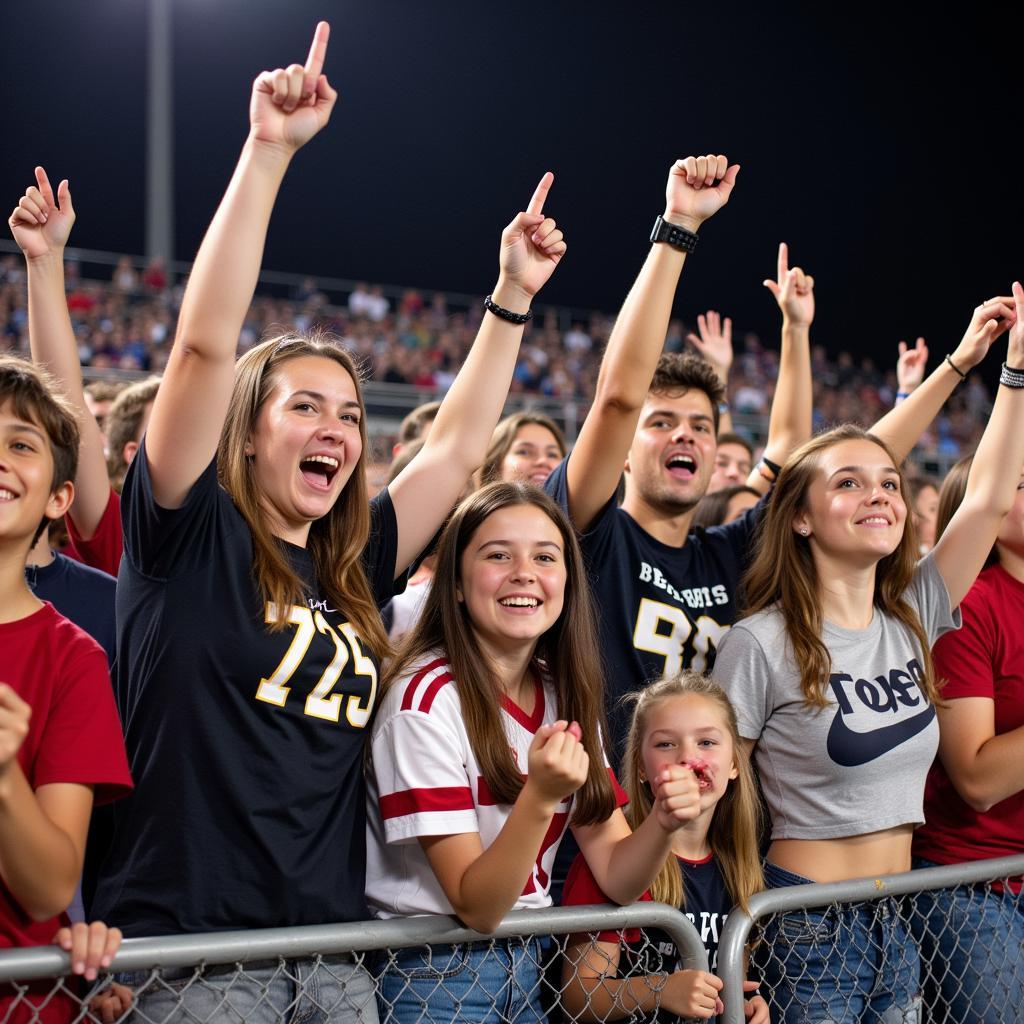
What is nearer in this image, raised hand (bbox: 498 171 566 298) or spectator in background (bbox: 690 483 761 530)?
raised hand (bbox: 498 171 566 298)

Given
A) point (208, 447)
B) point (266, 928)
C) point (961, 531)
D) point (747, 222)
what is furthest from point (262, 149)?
point (747, 222)

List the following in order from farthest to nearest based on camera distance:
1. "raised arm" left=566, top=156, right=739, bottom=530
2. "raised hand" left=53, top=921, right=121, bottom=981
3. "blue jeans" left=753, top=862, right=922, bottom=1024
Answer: "raised arm" left=566, top=156, right=739, bottom=530 → "blue jeans" left=753, top=862, right=922, bottom=1024 → "raised hand" left=53, top=921, right=121, bottom=981

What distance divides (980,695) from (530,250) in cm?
152

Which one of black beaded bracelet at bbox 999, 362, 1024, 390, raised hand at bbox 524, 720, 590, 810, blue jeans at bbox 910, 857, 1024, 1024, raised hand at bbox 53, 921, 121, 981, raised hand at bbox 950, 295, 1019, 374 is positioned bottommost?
blue jeans at bbox 910, 857, 1024, 1024

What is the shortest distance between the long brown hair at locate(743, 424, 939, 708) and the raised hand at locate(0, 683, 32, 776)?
1.74 metres

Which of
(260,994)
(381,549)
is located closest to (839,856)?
(381,549)

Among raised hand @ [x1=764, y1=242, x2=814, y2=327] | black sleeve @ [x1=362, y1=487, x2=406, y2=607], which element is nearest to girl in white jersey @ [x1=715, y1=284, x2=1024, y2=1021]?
raised hand @ [x1=764, y1=242, x2=814, y2=327]

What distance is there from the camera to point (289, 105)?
6.10ft

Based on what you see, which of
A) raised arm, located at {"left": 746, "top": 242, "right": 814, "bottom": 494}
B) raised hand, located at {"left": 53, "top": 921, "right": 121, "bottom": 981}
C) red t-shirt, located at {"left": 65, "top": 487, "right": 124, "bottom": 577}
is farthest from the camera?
raised arm, located at {"left": 746, "top": 242, "right": 814, "bottom": 494}

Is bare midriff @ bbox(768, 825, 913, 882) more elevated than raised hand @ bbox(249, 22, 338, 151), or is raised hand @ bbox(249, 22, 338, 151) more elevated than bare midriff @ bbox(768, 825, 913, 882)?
raised hand @ bbox(249, 22, 338, 151)

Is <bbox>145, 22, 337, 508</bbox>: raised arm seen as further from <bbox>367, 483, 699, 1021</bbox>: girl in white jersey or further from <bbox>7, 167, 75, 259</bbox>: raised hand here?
<bbox>7, 167, 75, 259</bbox>: raised hand

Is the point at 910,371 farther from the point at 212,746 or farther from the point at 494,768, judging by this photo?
the point at 212,746

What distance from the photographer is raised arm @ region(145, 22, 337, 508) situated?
1771mm

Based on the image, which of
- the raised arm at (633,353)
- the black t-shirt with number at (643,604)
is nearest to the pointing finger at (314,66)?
the raised arm at (633,353)
